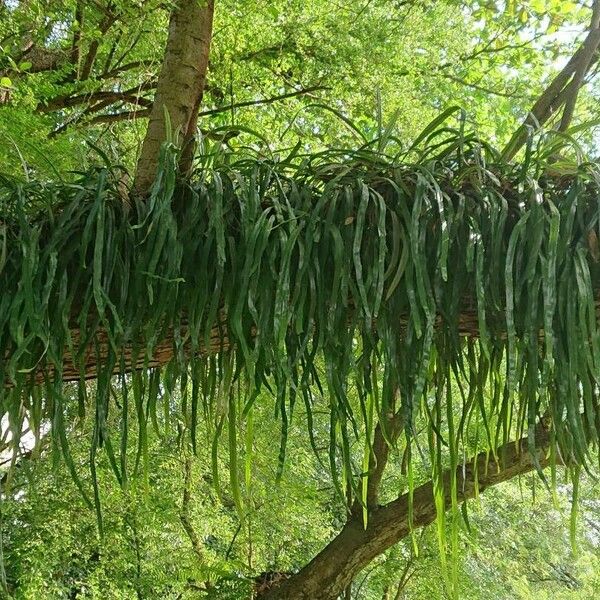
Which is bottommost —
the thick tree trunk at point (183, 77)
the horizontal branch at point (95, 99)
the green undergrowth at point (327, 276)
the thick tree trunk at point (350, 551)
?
the thick tree trunk at point (350, 551)

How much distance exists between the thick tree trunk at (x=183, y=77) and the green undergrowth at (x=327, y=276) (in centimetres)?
27

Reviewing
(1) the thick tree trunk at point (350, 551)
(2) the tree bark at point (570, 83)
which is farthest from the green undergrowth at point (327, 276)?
(1) the thick tree trunk at point (350, 551)

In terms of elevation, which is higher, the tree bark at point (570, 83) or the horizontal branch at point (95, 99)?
the horizontal branch at point (95, 99)

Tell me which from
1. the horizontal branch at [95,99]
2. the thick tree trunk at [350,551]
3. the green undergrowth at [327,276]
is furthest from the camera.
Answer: the horizontal branch at [95,99]

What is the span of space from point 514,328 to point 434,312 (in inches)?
3.5

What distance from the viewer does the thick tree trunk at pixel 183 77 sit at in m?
1.13

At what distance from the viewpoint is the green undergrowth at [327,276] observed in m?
0.79

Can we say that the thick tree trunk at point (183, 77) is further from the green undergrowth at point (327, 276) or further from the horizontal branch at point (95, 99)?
the horizontal branch at point (95, 99)

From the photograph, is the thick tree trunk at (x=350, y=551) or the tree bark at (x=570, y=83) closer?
the tree bark at (x=570, y=83)

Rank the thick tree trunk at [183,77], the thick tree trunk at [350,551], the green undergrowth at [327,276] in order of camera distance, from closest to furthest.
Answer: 1. the green undergrowth at [327,276]
2. the thick tree trunk at [183,77]
3. the thick tree trunk at [350,551]

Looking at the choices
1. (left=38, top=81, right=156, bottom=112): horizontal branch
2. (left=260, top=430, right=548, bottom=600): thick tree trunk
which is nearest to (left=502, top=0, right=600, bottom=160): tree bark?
(left=260, top=430, right=548, bottom=600): thick tree trunk

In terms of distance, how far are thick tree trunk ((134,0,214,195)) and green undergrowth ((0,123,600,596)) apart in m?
0.27

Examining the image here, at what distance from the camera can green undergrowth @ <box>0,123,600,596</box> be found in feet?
2.59

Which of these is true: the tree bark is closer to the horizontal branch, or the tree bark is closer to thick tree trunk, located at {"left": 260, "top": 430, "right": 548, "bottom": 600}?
thick tree trunk, located at {"left": 260, "top": 430, "right": 548, "bottom": 600}
